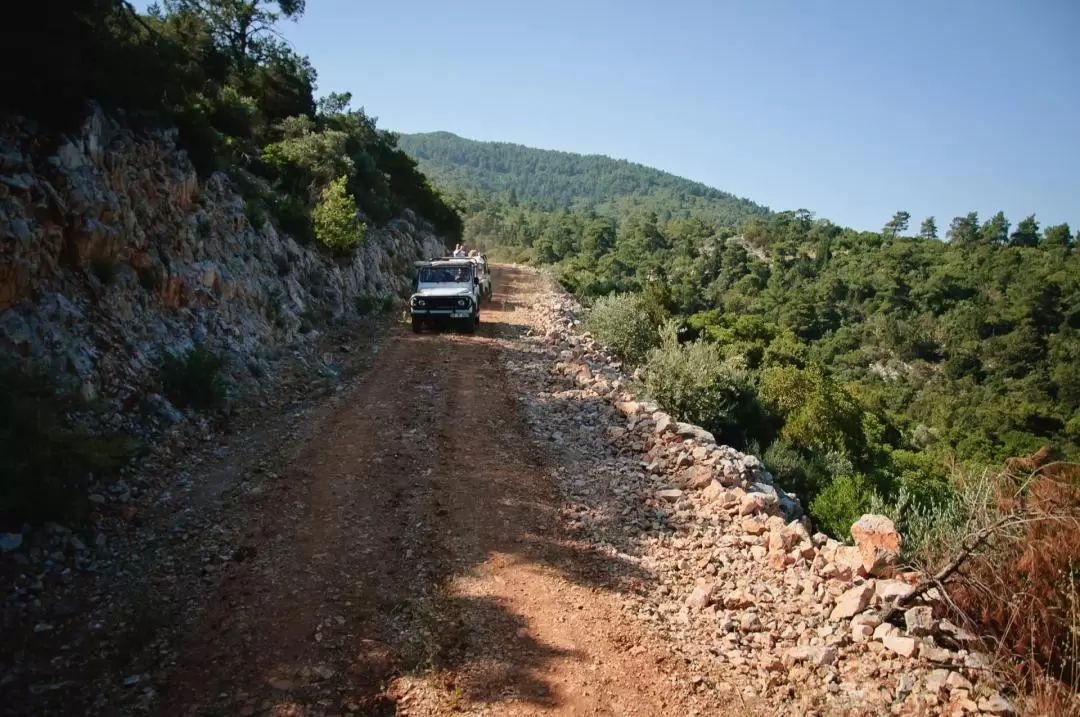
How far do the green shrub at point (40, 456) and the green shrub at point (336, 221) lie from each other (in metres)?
12.8

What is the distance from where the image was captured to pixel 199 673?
4.22m

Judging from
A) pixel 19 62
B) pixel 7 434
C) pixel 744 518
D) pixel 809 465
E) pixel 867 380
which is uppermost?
pixel 19 62

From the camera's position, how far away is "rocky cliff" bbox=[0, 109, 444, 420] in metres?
7.22

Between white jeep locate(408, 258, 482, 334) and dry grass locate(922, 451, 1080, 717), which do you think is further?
white jeep locate(408, 258, 482, 334)

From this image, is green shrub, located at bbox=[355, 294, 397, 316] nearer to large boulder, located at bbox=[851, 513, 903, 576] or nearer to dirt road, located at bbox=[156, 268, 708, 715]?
dirt road, located at bbox=[156, 268, 708, 715]

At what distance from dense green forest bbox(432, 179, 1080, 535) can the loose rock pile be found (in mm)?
1514

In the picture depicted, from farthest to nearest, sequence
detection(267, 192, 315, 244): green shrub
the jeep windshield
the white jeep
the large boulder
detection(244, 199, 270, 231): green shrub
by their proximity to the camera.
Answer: the jeep windshield < detection(267, 192, 315, 244): green shrub < the white jeep < detection(244, 199, 270, 231): green shrub < the large boulder

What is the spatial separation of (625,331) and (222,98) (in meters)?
14.0

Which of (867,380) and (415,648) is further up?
(415,648)

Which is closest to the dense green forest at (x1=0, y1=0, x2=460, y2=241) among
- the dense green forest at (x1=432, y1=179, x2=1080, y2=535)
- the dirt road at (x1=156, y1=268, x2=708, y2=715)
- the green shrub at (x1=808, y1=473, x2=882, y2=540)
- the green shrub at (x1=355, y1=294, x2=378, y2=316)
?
the green shrub at (x1=355, y1=294, x2=378, y2=316)

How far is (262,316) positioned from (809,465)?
1177 centimetres

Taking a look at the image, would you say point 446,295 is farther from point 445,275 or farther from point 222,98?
point 222,98

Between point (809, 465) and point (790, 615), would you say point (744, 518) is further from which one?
point (809, 465)

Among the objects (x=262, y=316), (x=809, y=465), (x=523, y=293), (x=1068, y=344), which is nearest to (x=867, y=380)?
(x=1068, y=344)
